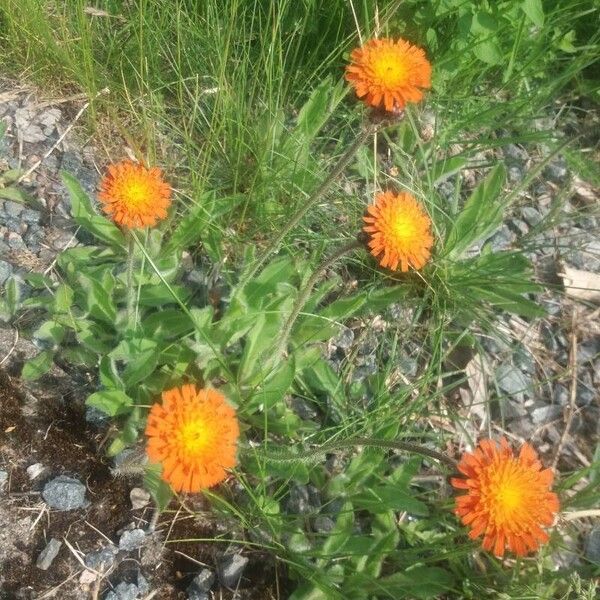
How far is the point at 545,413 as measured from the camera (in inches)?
88.0

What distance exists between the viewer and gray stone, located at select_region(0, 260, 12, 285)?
2023 mm

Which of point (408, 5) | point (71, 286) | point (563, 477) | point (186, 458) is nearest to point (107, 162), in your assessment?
point (71, 286)

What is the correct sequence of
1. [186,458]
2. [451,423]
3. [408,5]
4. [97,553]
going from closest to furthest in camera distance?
1. [186,458]
2. [97,553]
3. [451,423]
4. [408,5]

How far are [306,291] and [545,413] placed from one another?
100cm

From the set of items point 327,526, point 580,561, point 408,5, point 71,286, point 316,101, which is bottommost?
point 580,561

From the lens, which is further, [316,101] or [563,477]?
[316,101]

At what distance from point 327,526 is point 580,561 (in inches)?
27.7

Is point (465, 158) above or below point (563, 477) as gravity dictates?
above

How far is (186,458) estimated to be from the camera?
137cm

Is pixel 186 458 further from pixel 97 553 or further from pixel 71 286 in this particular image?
pixel 71 286

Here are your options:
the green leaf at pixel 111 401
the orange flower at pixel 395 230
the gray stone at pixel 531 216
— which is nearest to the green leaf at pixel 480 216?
the gray stone at pixel 531 216

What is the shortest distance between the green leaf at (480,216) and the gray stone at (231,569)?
1.07 metres

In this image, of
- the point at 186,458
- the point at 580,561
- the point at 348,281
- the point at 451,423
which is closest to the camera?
the point at 186,458

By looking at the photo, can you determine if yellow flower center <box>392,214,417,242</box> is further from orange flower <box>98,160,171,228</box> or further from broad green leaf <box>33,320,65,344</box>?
broad green leaf <box>33,320,65,344</box>
